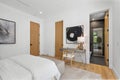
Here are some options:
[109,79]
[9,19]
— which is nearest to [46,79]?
[109,79]

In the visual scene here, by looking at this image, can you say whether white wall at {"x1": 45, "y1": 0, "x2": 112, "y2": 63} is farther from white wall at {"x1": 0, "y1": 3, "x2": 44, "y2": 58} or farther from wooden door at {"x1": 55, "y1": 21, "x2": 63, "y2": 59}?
white wall at {"x1": 0, "y1": 3, "x2": 44, "y2": 58}

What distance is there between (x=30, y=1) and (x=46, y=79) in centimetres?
311

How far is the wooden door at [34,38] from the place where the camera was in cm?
466

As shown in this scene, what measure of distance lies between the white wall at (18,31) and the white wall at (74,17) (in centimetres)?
134

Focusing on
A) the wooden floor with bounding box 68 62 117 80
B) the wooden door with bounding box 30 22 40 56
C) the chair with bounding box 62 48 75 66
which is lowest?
the wooden floor with bounding box 68 62 117 80

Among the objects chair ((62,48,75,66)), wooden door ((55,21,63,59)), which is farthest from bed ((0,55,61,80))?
wooden door ((55,21,63,59))

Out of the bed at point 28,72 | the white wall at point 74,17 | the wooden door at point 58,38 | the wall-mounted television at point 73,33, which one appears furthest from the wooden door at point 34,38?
the bed at point 28,72

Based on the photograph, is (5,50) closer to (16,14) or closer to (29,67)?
(16,14)

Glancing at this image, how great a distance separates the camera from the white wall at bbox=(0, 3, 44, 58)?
3.36 m

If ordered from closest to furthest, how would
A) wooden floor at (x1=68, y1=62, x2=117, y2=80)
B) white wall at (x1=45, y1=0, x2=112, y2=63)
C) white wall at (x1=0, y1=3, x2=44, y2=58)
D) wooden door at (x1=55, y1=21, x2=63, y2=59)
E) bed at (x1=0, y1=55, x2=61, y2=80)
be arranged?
bed at (x1=0, y1=55, x2=61, y2=80) → wooden floor at (x1=68, y1=62, x2=117, y2=80) → white wall at (x1=45, y1=0, x2=112, y2=63) → white wall at (x1=0, y1=3, x2=44, y2=58) → wooden door at (x1=55, y1=21, x2=63, y2=59)

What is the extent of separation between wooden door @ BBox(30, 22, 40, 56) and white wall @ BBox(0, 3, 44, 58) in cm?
26

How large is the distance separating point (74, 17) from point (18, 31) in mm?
3083

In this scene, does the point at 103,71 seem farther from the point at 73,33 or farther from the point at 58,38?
the point at 58,38

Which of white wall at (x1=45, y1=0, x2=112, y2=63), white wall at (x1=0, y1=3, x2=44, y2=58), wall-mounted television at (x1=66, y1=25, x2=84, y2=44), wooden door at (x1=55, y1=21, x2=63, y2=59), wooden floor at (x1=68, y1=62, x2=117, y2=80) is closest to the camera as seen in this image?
wooden floor at (x1=68, y1=62, x2=117, y2=80)
